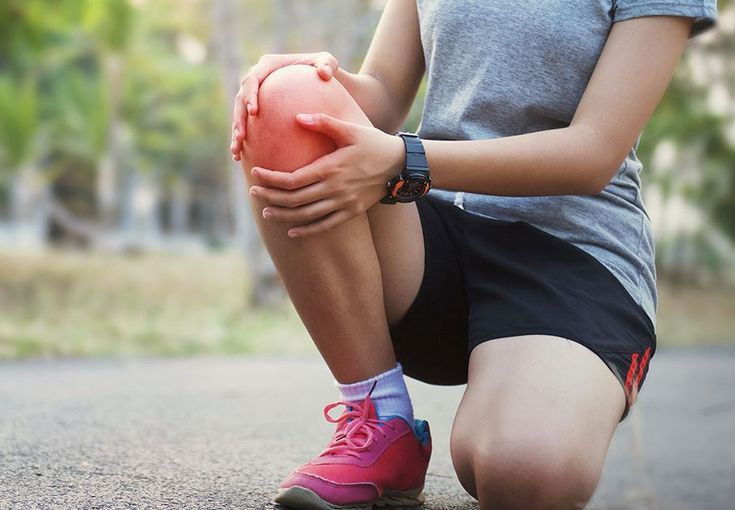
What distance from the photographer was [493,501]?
1383 mm

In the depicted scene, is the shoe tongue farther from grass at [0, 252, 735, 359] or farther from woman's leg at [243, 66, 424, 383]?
grass at [0, 252, 735, 359]

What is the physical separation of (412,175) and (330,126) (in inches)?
6.1

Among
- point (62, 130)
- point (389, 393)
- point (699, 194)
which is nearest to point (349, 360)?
point (389, 393)

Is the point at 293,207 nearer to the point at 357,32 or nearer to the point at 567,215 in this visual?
the point at 567,215

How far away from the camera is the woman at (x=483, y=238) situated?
4.50ft

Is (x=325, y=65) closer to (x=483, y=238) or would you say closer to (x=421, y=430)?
(x=483, y=238)

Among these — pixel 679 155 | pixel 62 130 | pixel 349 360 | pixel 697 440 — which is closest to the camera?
pixel 349 360

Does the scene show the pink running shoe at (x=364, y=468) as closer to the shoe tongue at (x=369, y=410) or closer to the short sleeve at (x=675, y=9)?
the shoe tongue at (x=369, y=410)

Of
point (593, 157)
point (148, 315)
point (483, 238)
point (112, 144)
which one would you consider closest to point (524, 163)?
point (593, 157)

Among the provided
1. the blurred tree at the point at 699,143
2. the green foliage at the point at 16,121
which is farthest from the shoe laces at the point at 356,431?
the green foliage at the point at 16,121

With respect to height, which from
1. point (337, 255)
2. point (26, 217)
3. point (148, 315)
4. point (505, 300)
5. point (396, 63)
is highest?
point (396, 63)

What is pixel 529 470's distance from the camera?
1337mm

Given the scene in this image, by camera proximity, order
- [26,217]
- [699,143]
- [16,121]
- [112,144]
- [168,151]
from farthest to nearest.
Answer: [26,217]
[168,151]
[112,144]
[699,143]
[16,121]

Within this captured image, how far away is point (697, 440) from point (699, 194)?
9.35m
